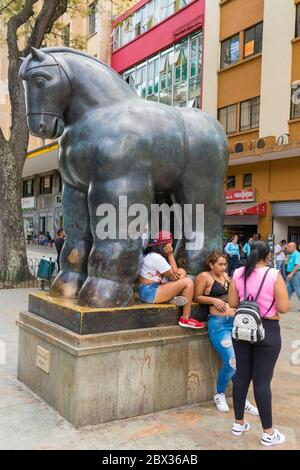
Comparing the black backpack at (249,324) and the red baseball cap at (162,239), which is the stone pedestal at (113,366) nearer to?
the red baseball cap at (162,239)

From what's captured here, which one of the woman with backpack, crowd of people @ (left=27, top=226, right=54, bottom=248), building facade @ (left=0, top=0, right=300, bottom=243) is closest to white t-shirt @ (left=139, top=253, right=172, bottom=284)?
the woman with backpack

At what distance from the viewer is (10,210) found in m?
11.5

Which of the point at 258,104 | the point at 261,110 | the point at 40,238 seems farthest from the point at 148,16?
the point at 40,238

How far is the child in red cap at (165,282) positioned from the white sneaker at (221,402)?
1.96 feet

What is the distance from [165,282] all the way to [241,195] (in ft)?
49.1

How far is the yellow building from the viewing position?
53.1 feet

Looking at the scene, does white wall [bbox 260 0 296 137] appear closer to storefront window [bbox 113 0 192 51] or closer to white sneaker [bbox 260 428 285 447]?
storefront window [bbox 113 0 192 51]

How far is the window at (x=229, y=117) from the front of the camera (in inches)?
747

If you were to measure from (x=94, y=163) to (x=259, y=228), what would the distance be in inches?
580

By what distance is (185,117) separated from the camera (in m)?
4.18

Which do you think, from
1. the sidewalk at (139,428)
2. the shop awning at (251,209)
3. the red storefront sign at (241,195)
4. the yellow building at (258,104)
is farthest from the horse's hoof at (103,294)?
the red storefront sign at (241,195)

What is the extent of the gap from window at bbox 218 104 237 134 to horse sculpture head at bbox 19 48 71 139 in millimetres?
16094

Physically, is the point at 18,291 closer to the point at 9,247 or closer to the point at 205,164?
the point at 9,247

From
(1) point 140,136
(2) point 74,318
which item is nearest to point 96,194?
(1) point 140,136
